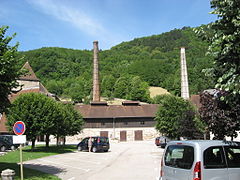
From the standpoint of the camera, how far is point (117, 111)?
55.3 meters

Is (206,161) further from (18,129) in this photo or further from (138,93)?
(138,93)

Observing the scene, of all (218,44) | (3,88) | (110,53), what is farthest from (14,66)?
(110,53)

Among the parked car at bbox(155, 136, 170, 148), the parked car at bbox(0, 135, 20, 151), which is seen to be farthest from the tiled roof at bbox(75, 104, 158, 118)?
the parked car at bbox(0, 135, 20, 151)

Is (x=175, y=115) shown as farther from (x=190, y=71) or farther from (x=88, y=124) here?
(x=190, y=71)

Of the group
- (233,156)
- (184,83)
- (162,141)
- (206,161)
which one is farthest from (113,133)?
(206,161)

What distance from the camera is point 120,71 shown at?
14200 cm

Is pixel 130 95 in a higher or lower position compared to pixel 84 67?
lower

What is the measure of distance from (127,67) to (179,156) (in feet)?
448

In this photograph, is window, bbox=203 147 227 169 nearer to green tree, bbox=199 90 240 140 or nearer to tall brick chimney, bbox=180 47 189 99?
green tree, bbox=199 90 240 140

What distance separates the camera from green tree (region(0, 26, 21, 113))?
11.6 meters

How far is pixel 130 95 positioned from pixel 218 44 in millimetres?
106595

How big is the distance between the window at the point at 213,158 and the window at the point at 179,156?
33cm

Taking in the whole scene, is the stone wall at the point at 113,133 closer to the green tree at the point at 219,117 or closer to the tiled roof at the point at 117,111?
the tiled roof at the point at 117,111

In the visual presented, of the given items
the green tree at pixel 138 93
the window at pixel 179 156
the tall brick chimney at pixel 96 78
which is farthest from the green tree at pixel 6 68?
the green tree at pixel 138 93
